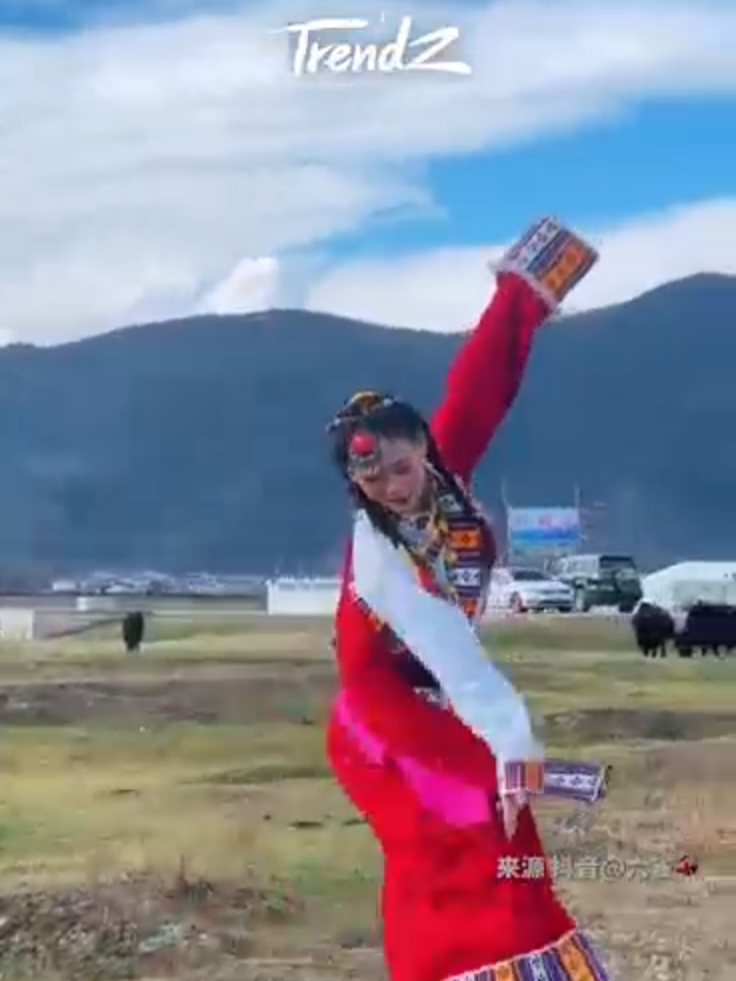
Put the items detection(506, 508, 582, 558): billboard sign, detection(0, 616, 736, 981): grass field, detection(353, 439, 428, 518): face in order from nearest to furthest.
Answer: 1. detection(353, 439, 428, 518): face
2. detection(0, 616, 736, 981): grass field
3. detection(506, 508, 582, 558): billboard sign

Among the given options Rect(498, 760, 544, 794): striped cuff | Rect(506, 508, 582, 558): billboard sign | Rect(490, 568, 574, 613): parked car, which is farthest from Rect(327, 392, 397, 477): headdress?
Rect(490, 568, 574, 613): parked car

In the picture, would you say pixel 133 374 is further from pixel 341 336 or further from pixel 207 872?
pixel 207 872

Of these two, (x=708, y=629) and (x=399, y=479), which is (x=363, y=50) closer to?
(x=399, y=479)

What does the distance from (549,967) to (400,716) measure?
372 mm

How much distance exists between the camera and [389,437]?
11.2ft

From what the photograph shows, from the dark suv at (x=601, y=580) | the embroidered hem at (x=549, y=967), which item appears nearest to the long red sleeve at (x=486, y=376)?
the embroidered hem at (x=549, y=967)

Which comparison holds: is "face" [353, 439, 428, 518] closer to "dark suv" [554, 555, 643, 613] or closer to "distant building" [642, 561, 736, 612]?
"dark suv" [554, 555, 643, 613]

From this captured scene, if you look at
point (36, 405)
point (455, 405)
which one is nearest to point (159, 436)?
point (36, 405)

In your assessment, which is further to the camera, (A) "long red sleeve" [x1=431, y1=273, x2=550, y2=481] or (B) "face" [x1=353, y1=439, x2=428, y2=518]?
(A) "long red sleeve" [x1=431, y1=273, x2=550, y2=481]

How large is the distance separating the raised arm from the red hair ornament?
14 centimetres

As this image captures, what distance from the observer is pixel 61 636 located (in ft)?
39.0

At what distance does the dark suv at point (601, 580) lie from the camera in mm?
13625

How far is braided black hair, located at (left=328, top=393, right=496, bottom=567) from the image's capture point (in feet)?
11.1

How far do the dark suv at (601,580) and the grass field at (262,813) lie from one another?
2.08m
